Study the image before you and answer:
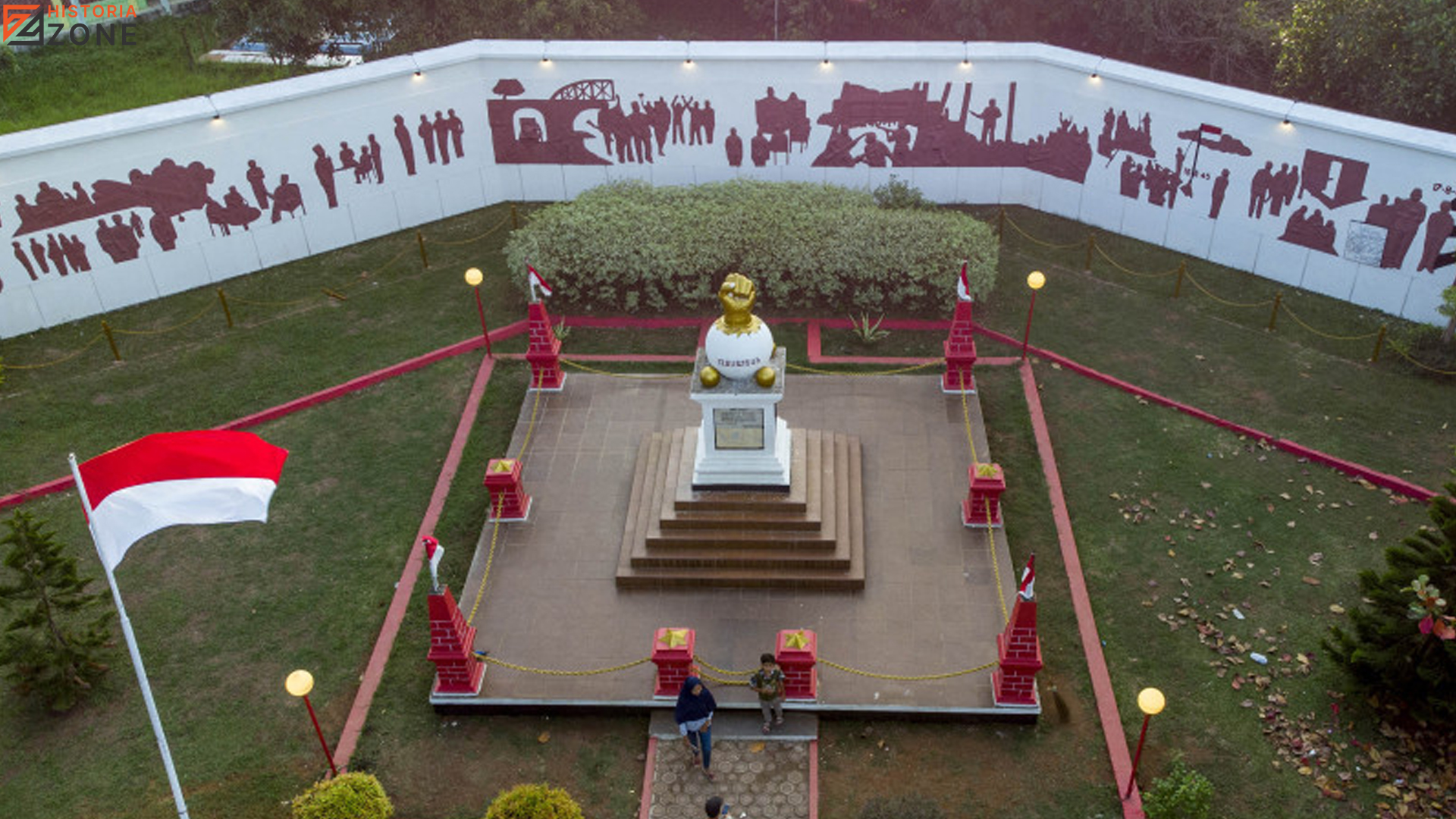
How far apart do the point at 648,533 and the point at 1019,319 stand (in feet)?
30.3

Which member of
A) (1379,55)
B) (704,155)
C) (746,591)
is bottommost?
(746,591)

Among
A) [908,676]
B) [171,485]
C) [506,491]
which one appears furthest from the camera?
[506,491]

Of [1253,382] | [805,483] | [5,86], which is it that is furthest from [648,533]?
[5,86]

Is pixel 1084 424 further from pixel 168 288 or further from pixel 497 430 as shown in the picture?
pixel 168 288

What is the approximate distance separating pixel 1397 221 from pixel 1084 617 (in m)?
10.5

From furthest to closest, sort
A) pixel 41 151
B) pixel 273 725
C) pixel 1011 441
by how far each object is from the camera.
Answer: pixel 41 151 < pixel 1011 441 < pixel 273 725

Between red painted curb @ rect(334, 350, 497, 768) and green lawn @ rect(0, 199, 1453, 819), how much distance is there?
0.57 feet

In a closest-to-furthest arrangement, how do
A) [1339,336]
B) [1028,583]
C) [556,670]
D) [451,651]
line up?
[1028,583] → [451,651] → [556,670] → [1339,336]

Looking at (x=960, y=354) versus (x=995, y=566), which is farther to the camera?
(x=960, y=354)

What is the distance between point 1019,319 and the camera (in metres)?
21.8

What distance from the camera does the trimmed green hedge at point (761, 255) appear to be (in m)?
21.5

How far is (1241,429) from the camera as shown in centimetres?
1873

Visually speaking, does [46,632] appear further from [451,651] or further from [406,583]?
[451,651]

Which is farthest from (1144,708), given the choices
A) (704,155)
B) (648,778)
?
(704,155)
